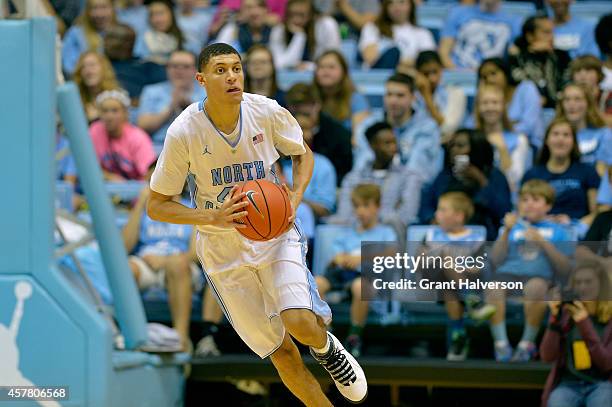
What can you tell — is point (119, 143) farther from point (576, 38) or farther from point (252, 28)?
point (576, 38)

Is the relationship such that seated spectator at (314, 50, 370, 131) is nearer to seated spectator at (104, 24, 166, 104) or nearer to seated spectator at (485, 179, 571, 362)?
seated spectator at (104, 24, 166, 104)

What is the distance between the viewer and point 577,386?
7.05 meters

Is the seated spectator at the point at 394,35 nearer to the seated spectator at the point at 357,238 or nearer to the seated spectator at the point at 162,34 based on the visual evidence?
the seated spectator at the point at 162,34

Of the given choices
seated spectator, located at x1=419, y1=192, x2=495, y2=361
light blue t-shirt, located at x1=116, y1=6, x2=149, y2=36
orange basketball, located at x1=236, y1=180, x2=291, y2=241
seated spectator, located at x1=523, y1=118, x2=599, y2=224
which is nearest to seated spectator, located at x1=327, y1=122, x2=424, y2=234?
seated spectator, located at x1=419, y1=192, x2=495, y2=361

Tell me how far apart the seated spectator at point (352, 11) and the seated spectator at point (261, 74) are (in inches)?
86.9

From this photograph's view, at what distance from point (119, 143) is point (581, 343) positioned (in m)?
4.35

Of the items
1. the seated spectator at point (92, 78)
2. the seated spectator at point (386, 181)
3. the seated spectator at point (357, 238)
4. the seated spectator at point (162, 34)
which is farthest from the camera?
the seated spectator at point (162, 34)

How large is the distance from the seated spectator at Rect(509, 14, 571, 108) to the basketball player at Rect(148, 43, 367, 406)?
14.9 ft

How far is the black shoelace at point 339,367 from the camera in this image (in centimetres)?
575

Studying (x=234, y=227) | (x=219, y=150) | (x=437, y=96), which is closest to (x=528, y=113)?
(x=437, y=96)

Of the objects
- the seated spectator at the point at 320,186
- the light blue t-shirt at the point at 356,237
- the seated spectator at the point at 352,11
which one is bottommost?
the light blue t-shirt at the point at 356,237

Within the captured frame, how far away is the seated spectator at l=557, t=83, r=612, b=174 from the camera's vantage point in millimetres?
8695

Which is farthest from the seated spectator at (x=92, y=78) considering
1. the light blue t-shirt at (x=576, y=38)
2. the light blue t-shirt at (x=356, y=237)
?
the light blue t-shirt at (x=576, y=38)

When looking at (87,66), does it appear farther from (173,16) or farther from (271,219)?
(271,219)
